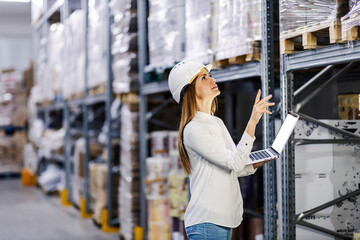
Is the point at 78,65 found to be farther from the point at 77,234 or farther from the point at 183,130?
the point at 183,130

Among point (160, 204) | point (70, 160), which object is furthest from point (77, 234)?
point (70, 160)

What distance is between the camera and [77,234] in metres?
7.77

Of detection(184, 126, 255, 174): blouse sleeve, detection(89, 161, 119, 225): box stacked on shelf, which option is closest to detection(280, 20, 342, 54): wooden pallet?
detection(184, 126, 255, 174): blouse sleeve

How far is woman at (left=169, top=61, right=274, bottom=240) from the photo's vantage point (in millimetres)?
2982

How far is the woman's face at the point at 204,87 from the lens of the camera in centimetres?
317

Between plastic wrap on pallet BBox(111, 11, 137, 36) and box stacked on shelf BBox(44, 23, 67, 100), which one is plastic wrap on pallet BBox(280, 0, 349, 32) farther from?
box stacked on shelf BBox(44, 23, 67, 100)

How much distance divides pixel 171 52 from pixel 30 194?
24.9 feet

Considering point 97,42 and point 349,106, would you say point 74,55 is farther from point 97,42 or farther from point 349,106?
point 349,106

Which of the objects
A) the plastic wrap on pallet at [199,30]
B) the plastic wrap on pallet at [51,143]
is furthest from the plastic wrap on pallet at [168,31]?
the plastic wrap on pallet at [51,143]

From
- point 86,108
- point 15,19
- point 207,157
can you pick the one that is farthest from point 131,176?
point 15,19

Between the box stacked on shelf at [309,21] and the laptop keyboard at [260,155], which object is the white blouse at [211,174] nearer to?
the laptop keyboard at [260,155]

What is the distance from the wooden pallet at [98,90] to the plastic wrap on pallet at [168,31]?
2.26 meters

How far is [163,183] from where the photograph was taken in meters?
6.15

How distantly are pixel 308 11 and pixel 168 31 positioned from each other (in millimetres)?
2253
